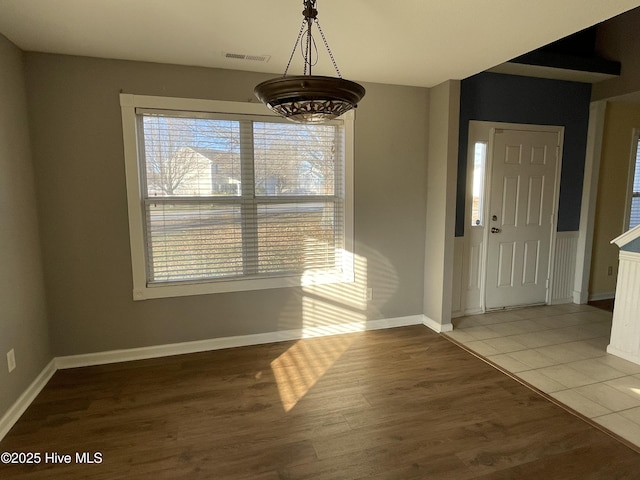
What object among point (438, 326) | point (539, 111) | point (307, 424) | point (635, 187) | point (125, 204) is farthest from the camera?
point (635, 187)

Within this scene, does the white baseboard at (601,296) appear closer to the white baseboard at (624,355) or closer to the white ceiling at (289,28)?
the white baseboard at (624,355)

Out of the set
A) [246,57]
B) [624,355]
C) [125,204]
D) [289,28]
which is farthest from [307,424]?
[624,355]

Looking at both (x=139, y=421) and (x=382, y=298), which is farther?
(x=382, y=298)

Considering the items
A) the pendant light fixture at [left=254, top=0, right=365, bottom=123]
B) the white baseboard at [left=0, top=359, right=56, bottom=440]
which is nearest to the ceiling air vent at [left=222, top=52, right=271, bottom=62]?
the pendant light fixture at [left=254, top=0, right=365, bottom=123]

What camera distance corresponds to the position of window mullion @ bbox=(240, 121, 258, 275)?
10.4 feet

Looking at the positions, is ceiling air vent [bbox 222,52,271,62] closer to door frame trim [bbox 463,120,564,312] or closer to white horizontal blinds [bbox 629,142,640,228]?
door frame trim [bbox 463,120,564,312]

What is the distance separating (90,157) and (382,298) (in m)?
2.85

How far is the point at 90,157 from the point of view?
280 centimetres

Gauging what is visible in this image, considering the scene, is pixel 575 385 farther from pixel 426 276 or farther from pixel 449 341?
pixel 426 276

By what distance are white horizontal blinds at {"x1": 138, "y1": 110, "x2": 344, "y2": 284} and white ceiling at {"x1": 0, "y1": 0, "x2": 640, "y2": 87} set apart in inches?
22.2

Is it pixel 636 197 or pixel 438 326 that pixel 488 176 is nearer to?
pixel 438 326

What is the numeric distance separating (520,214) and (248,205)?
3.01 metres

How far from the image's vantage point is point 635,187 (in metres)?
4.64

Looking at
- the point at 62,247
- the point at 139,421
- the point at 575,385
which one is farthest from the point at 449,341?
the point at 62,247
